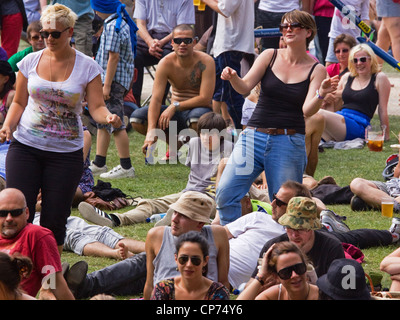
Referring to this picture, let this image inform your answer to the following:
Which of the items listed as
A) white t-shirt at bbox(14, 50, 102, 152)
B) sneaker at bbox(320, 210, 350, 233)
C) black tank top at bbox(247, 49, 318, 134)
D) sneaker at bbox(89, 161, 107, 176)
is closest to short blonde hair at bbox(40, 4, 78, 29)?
white t-shirt at bbox(14, 50, 102, 152)

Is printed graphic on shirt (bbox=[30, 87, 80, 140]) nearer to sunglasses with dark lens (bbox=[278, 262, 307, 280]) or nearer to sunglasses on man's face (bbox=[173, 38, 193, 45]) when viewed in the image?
sunglasses with dark lens (bbox=[278, 262, 307, 280])

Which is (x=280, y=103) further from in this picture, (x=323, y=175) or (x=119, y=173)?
(x=119, y=173)

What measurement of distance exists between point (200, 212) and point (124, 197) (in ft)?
10.3

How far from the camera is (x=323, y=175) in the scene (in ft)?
31.3

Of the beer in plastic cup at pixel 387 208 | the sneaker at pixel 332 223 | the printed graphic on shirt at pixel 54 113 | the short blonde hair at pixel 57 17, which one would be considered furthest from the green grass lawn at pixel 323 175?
the short blonde hair at pixel 57 17

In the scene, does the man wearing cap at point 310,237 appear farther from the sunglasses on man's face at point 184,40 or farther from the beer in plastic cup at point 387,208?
the sunglasses on man's face at point 184,40

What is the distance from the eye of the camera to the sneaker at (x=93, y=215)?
742 cm

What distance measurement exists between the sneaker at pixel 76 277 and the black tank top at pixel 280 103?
1715mm

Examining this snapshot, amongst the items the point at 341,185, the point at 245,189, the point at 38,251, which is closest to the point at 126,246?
the point at 245,189

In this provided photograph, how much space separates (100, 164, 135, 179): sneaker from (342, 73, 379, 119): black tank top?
3090 mm

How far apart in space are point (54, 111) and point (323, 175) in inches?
171

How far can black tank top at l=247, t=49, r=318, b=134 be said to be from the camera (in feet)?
21.0

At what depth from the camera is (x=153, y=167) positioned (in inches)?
400
